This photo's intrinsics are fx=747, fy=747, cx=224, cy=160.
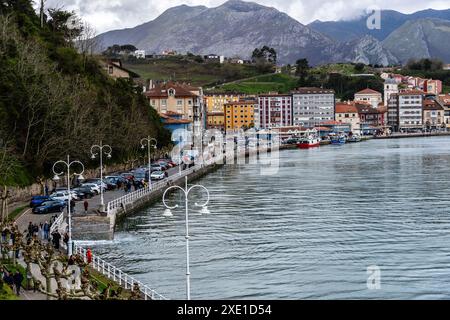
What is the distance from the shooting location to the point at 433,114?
443 feet


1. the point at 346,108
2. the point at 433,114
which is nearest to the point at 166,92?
the point at 346,108

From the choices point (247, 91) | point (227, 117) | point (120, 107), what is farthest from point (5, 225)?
point (247, 91)

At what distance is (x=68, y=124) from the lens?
1350 inches

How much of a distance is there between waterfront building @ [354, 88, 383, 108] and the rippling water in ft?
326

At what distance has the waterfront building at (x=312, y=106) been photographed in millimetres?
121438

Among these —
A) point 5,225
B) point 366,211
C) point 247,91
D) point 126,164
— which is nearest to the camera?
point 5,225

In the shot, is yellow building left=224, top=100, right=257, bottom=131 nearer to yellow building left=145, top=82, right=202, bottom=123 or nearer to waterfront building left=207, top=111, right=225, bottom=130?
waterfront building left=207, top=111, right=225, bottom=130

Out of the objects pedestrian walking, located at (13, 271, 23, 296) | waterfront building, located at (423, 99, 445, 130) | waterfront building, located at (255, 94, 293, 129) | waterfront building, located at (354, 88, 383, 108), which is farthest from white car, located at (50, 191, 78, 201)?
waterfront building, located at (423, 99, 445, 130)

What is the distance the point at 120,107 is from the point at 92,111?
8.24 meters

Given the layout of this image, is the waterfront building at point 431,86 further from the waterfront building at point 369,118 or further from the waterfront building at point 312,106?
the waterfront building at point 312,106

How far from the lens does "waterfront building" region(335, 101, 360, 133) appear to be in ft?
409

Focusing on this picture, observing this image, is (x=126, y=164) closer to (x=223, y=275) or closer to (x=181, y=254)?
(x=181, y=254)

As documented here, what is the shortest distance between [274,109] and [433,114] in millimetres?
31904

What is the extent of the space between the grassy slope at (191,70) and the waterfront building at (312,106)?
76.8 feet
